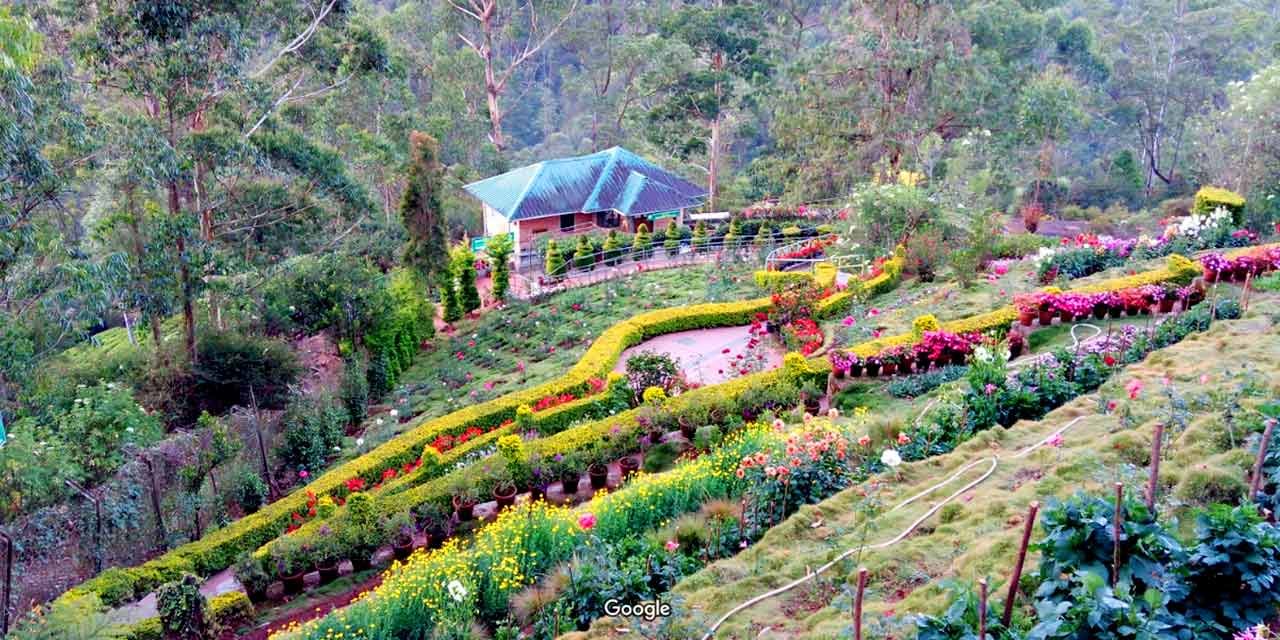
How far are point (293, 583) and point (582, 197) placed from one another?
65.4 feet

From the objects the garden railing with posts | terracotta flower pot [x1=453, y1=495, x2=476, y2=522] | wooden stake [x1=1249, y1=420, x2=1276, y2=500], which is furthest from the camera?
the garden railing with posts

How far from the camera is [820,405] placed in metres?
11.7

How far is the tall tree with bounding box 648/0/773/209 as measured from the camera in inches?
1254

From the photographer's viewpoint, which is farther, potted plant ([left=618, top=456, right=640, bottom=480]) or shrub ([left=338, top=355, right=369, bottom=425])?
shrub ([left=338, top=355, right=369, bottom=425])

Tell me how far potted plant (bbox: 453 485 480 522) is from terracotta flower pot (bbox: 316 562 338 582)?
1378 millimetres

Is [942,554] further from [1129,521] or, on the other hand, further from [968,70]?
[968,70]

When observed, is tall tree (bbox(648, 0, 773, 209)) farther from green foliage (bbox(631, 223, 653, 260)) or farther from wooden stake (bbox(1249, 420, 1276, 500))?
wooden stake (bbox(1249, 420, 1276, 500))

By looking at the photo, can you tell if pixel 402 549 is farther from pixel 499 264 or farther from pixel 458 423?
pixel 499 264

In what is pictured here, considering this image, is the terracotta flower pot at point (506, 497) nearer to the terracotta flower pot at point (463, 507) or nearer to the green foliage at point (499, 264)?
the terracotta flower pot at point (463, 507)

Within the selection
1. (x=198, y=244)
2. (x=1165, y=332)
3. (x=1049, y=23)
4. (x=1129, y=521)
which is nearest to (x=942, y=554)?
(x=1129, y=521)

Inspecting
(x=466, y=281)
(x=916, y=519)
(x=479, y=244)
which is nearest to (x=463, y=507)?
(x=916, y=519)

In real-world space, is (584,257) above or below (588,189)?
below

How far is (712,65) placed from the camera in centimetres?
3347

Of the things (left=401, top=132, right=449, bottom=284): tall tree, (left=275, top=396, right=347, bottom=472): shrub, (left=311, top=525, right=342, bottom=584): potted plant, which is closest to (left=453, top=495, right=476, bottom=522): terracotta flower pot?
(left=311, top=525, right=342, bottom=584): potted plant
